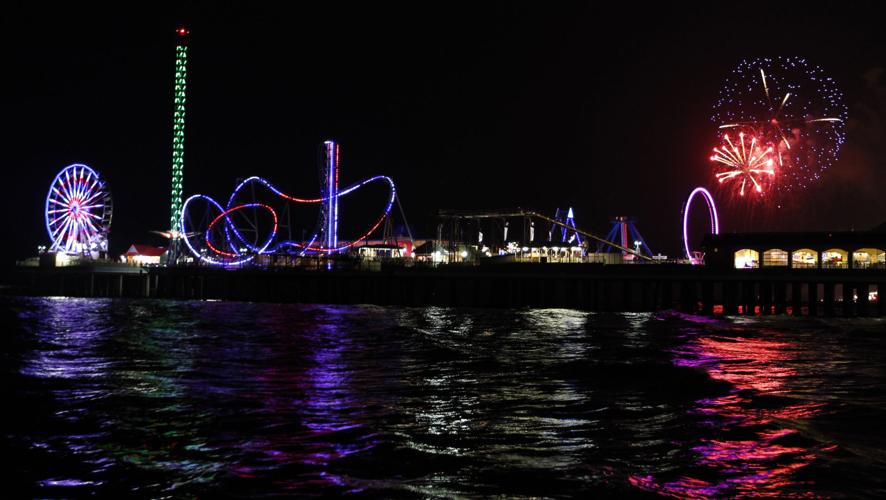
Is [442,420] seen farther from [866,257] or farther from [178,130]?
[178,130]

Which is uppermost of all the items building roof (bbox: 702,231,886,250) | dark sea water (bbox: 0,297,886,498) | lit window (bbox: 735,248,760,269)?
building roof (bbox: 702,231,886,250)

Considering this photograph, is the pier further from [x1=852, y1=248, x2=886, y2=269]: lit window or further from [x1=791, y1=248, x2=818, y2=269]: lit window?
[x1=852, y1=248, x2=886, y2=269]: lit window

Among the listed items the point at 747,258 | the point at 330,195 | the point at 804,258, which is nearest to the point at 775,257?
the point at 747,258

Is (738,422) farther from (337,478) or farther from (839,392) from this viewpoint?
(337,478)

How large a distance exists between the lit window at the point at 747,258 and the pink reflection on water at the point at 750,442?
41.6 meters

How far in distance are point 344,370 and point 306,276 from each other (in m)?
51.0

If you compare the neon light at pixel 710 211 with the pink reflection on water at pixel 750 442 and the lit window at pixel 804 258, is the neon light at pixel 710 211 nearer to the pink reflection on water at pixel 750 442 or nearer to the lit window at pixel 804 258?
the lit window at pixel 804 258

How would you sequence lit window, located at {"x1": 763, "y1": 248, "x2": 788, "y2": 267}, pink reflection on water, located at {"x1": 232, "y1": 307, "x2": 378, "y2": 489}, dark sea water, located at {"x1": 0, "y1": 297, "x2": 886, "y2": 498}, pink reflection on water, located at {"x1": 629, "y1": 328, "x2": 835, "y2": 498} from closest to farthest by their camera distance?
pink reflection on water, located at {"x1": 629, "y1": 328, "x2": 835, "y2": 498}
dark sea water, located at {"x1": 0, "y1": 297, "x2": 886, "y2": 498}
pink reflection on water, located at {"x1": 232, "y1": 307, "x2": 378, "y2": 489}
lit window, located at {"x1": 763, "y1": 248, "x2": 788, "y2": 267}

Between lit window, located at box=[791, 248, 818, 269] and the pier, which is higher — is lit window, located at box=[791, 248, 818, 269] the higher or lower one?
the higher one

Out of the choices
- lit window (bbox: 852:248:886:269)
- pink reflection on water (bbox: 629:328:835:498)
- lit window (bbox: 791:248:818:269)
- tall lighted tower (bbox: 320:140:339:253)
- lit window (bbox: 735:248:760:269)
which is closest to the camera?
pink reflection on water (bbox: 629:328:835:498)

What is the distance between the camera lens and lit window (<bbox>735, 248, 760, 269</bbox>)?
60484 mm

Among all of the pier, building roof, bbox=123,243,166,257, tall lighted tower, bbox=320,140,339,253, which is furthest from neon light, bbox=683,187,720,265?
building roof, bbox=123,243,166,257

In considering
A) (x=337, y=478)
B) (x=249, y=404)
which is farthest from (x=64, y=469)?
(x=249, y=404)

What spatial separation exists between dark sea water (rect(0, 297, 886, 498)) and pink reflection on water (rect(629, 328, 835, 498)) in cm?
5
